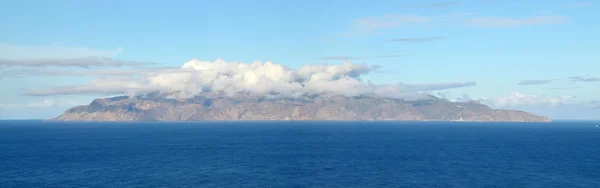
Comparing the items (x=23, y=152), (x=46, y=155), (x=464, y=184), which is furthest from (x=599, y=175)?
(x=23, y=152)

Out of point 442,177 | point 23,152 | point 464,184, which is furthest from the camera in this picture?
point 23,152

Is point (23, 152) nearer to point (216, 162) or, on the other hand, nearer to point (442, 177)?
point (216, 162)

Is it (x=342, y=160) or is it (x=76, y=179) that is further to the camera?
(x=342, y=160)

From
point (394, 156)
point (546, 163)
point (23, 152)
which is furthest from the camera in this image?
point (23, 152)

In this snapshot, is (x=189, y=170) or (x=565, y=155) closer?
(x=189, y=170)

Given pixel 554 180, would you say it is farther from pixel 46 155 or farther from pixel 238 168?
pixel 46 155

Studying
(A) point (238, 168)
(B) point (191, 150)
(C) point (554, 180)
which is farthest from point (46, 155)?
(C) point (554, 180)

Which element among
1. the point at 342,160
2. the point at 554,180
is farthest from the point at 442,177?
the point at 342,160

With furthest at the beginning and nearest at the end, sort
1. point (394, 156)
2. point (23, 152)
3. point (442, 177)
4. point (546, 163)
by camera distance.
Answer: point (23, 152) → point (394, 156) → point (546, 163) → point (442, 177)

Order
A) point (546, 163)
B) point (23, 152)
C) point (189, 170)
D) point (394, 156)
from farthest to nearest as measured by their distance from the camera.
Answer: point (23, 152)
point (394, 156)
point (546, 163)
point (189, 170)
